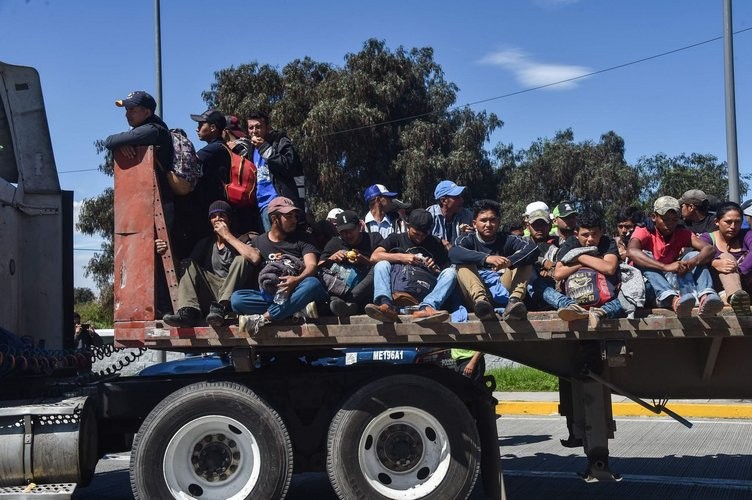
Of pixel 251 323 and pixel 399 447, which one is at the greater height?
pixel 251 323

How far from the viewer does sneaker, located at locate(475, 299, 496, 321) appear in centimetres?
558

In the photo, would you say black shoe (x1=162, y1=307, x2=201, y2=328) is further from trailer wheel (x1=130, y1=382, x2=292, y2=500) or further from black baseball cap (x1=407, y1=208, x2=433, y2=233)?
black baseball cap (x1=407, y1=208, x2=433, y2=233)

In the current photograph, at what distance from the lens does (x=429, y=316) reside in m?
5.62

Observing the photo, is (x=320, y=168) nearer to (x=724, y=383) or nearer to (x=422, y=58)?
(x=422, y=58)

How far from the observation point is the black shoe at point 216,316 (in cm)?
576

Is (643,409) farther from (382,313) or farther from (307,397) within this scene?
(382,313)

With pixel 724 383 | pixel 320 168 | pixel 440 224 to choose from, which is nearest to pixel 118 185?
pixel 440 224

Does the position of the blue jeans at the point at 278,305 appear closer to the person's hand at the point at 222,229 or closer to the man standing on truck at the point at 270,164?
the person's hand at the point at 222,229

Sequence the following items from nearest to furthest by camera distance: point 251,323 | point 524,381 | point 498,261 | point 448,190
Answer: point 251,323 < point 498,261 < point 448,190 < point 524,381

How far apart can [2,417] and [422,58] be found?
19.4m

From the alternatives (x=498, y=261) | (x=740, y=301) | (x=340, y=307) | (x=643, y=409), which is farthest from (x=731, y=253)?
(x=643, y=409)

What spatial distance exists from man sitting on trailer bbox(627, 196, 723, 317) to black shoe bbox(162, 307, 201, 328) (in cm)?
306

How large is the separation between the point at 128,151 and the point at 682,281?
3954 millimetres

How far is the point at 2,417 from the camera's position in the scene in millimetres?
6141
